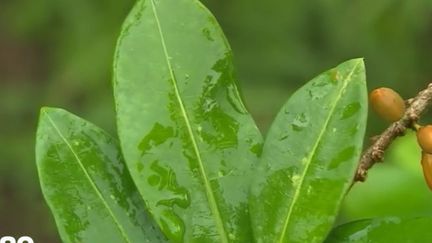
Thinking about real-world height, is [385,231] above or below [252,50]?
above

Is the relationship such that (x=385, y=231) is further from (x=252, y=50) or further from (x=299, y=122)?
(x=252, y=50)

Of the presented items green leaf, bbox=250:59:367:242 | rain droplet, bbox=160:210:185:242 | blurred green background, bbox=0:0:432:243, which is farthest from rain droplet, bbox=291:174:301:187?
blurred green background, bbox=0:0:432:243

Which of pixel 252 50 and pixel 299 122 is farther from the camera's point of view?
pixel 252 50

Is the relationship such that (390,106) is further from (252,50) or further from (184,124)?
(252,50)

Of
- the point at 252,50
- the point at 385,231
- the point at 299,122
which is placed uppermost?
the point at 299,122

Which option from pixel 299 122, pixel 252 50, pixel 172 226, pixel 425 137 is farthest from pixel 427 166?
pixel 252 50

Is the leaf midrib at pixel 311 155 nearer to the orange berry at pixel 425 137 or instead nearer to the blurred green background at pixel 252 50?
the orange berry at pixel 425 137
